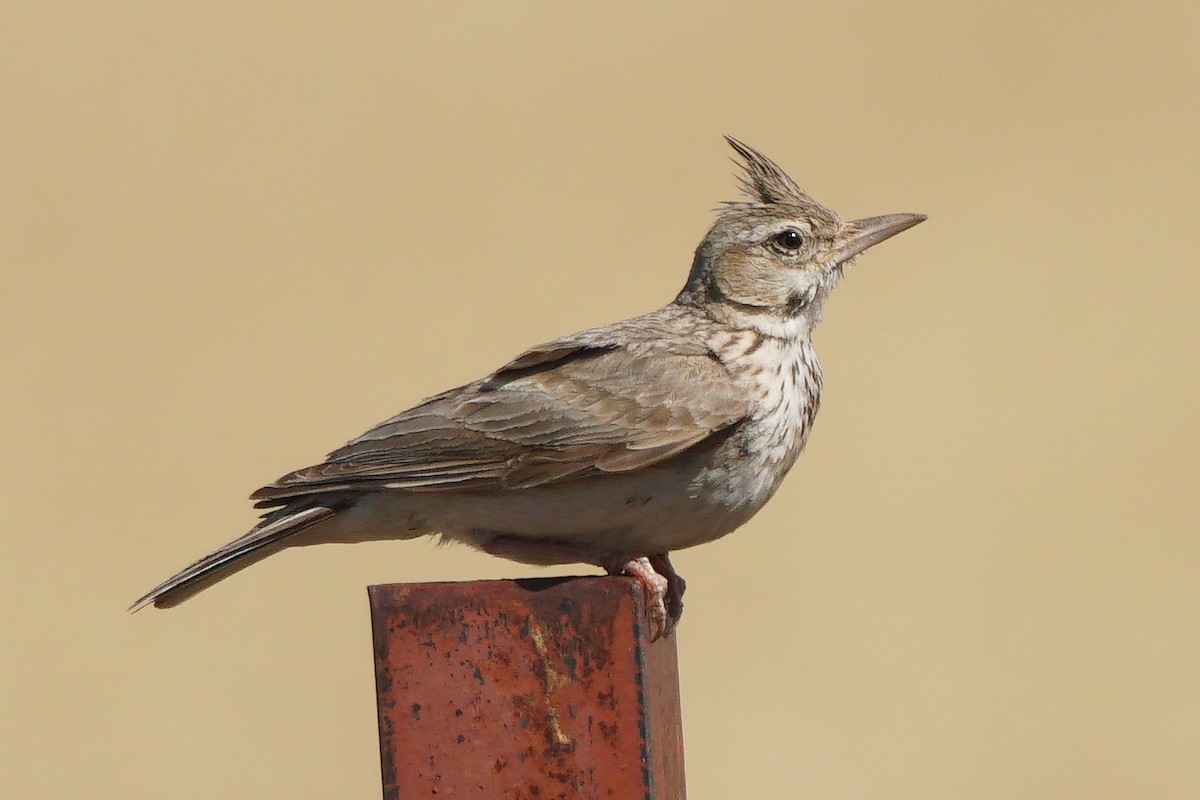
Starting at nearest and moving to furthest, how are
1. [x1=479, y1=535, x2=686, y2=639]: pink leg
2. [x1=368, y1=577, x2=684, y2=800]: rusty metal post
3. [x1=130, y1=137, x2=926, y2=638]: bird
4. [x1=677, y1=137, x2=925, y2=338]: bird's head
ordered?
[x1=368, y1=577, x2=684, y2=800]: rusty metal post → [x1=479, y1=535, x2=686, y2=639]: pink leg → [x1=130, y1=137, x2=926, y2=638]: bird → [x1=677, y1=137, x2=925, y2=338]: bird's head

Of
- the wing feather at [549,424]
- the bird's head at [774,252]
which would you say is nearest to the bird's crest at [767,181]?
the bird's head at [774,252]

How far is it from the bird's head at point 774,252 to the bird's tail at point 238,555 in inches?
74.0

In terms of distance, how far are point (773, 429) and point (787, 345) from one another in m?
0.62

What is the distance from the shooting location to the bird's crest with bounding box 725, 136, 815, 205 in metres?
6.24

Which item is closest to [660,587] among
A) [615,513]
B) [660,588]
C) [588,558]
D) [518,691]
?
[660,588]

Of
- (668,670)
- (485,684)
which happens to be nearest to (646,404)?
(668,670)

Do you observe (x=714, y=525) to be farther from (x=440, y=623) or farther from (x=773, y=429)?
(x=440, y=623)

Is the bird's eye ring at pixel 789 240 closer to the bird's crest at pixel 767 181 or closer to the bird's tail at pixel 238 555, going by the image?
the bird's crest at pixel 767 181

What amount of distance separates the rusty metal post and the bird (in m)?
A: 0.84

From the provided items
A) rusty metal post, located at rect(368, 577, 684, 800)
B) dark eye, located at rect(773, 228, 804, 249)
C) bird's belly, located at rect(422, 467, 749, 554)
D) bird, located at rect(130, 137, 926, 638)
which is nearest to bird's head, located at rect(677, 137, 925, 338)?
dark eye, located at rect(773, 228, 804, 249)

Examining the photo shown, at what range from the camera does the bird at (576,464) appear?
509 cm

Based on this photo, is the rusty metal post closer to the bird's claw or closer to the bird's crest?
the bird's claw

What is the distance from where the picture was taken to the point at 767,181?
6.30m

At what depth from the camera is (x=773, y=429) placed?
5266 millimetres
